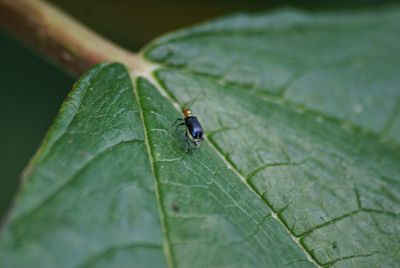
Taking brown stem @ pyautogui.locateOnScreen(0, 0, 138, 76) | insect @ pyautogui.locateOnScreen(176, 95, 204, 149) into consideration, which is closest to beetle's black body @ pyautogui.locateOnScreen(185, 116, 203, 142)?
insect @ pyautogui.locateOnScreen(176, 95, 204, 149)

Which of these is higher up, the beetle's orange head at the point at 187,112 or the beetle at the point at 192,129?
the beetle's orange head at the point at 187,112

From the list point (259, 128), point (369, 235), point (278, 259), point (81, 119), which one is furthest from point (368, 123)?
point (81, 119)

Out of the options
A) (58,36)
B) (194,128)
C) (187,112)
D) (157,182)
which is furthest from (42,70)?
(157,182)

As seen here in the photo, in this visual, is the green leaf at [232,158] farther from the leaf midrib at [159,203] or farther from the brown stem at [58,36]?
the brown stem at [58,36]

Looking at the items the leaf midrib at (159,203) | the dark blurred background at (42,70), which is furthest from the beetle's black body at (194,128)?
the dark blurred background at (42,70)

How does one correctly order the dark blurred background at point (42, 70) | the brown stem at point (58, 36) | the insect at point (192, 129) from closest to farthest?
the insect at point (192, 129) → the brown stem at point (58, 36) → the dark blurred background at point (42, 70)

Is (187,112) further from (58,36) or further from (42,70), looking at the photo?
(42,70)

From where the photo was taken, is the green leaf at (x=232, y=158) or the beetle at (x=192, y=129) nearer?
the green leaf at (x=232, y=158)
